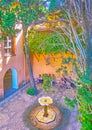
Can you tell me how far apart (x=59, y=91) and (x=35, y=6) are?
9513 mm

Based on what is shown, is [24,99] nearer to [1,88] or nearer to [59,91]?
[1,88]

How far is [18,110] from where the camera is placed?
14.3 m

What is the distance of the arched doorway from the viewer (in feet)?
59.3

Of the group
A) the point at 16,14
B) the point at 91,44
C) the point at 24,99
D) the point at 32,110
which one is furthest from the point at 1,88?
the point at 91,44

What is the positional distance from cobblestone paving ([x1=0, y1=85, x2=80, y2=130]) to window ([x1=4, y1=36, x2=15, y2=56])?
4128 millimetres

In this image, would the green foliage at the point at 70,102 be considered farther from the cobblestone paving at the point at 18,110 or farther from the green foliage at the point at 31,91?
the green foliage at the point at 31,91

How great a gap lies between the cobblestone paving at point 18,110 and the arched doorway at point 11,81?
1.23 meters

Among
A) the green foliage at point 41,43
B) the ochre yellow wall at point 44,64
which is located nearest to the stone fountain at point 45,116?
the green foliage at point 41,43

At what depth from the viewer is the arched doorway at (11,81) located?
18064 millimetres

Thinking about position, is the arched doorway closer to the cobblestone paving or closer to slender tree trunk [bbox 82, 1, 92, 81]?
the cobblestone paving

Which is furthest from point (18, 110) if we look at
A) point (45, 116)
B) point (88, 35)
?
point (88, 35)

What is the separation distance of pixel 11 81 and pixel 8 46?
394 centimetres

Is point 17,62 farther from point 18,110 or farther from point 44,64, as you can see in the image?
point 18,110

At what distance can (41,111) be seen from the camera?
548 inches
